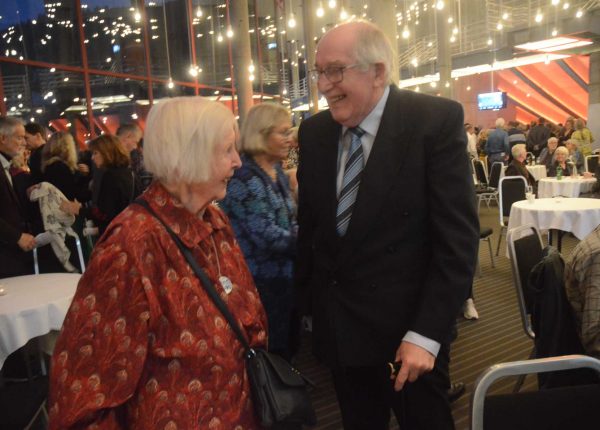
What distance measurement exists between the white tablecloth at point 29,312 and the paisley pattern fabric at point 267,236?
104 centimetres

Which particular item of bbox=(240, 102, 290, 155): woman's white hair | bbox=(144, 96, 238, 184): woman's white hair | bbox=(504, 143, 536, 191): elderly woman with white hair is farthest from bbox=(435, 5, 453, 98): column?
bbox=(144, 96, 238, 184): woman's white hair

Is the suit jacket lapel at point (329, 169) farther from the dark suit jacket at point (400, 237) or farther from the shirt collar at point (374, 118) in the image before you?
the shirt collar at point (374, 118)

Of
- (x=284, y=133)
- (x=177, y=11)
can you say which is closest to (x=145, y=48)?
(x=177, y=11)

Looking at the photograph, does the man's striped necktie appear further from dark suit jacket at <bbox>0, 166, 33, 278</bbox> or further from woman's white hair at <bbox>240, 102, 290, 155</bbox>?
dark suit jacket at <bbox>0, 166, 33, 278</bbox>

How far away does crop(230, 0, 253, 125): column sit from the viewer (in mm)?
11120

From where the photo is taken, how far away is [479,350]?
3705 mm

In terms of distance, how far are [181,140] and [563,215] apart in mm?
4706

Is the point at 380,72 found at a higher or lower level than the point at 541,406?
higher

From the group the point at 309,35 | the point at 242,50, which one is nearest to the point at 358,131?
the point at 242,50

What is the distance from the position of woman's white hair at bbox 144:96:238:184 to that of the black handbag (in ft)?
0.35

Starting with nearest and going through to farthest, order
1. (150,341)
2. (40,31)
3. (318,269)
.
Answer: (150,341)
(318,269)
(40,31)

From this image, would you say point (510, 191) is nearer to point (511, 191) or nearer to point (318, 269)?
point (511, 191)

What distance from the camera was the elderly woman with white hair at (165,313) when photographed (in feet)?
3.50

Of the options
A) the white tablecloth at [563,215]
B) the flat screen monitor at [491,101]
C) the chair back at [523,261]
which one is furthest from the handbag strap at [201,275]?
the flat screen monitor at [491,101]
